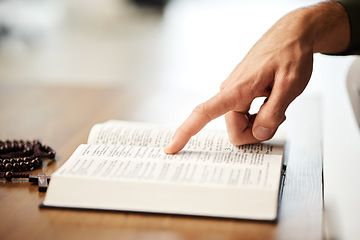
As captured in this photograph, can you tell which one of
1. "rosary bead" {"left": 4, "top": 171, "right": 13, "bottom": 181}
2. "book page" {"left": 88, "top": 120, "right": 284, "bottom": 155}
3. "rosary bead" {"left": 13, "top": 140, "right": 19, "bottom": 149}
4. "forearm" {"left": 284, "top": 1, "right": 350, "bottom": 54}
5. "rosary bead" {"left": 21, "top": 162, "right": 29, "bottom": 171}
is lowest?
"rosary bead" {"left": 13, "top": 140, "right": 19, "bottom": 149}

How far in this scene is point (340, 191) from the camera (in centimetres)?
167

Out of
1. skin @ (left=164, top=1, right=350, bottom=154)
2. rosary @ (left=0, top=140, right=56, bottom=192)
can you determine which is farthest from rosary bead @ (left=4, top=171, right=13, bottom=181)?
skin @ (left=164, top=1, right=350, bottom=154)

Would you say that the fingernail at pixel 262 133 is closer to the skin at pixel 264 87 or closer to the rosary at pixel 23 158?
the skin at pixel 264 87

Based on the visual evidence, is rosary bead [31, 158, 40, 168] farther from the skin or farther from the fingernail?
the fingernail

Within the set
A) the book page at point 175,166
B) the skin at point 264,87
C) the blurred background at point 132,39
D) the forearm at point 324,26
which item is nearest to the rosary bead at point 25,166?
the book page at point 175,166

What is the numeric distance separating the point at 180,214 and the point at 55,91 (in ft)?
2.76

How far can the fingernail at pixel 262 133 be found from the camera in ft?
2.92

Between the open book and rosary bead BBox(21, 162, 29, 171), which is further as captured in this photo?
rosary bead BBox(21, 162, 29, 171)

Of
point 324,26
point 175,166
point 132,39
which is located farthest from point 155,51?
point 175,166

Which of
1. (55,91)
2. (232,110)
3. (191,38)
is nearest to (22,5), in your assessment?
(191,38)

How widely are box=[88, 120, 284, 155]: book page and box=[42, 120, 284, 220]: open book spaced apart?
5cm

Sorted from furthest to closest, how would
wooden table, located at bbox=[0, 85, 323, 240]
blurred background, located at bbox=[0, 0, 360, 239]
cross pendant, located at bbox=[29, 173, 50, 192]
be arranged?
blurred background, located at bbox=[0, 0, 360, 239] < cross pendant, located at bbox=[29, 173, 50, 192] < wooden table, located at bbox=[0, 85, 323, 240]

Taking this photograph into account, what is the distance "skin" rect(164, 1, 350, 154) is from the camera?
2.85 ft

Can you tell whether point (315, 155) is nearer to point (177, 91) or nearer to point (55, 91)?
point (177, 91)
